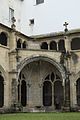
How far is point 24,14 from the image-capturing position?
38.0 metres

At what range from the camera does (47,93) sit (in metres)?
31.6

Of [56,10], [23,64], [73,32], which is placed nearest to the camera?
[23,64]

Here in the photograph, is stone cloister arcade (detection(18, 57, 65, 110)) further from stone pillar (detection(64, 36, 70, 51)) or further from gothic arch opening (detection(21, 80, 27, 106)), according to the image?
stone pillar (detection(64, 36, 70, 51))

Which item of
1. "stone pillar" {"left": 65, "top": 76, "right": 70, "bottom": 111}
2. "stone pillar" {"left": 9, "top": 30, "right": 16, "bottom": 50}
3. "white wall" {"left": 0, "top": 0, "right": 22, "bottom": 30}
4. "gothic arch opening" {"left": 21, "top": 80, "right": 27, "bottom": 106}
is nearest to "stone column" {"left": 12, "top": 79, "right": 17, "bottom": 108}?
"gothic arch opening" {"left": 21, "top": 80, "right": 27, "bottom": 106}

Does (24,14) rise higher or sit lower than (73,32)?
higher

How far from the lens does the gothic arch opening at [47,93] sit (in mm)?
31406

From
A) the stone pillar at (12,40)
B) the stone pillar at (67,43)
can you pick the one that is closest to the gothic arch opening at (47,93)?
the stone pillar at (67,43)

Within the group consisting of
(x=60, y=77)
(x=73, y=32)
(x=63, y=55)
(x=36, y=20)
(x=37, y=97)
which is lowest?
(x=37, y=97)

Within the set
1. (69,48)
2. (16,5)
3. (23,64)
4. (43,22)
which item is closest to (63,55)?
(69,48)

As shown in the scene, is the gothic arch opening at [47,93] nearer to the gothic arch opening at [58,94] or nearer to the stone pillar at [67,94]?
the gothic arch opening at [58,94]

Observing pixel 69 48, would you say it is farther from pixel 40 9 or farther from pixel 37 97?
pixel 40 9

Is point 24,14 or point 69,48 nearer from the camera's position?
point 69,48

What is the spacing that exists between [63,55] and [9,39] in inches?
206

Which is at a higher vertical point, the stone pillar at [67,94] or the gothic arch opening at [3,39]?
the gothic arch opening at [3,39]
